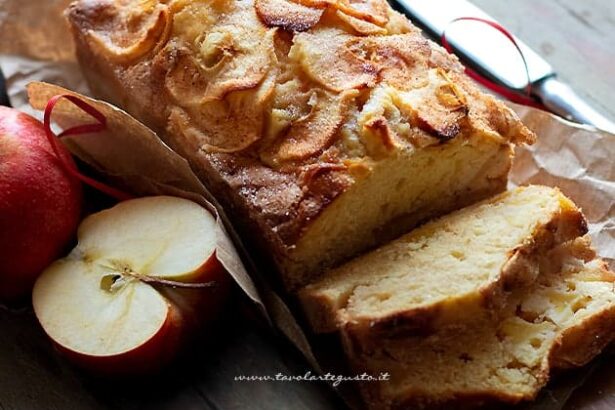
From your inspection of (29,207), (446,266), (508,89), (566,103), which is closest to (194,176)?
(29,207)

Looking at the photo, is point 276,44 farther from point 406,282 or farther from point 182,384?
point 182,384

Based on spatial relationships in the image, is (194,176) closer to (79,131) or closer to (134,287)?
(134,287)

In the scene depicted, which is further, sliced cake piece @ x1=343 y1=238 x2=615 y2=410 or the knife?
the knife

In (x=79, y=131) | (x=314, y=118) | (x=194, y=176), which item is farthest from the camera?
(x=79, y=131)

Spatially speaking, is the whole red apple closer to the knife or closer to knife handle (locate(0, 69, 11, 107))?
knife handle (locate(0, 69, 11, 107))

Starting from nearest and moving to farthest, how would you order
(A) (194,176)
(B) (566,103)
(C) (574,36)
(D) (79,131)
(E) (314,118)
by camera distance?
1. (E) (314,118)
2. (A) (194,176)
3. (D) (79,131)
4. (B) (566,103)
5. (C) (574,36)

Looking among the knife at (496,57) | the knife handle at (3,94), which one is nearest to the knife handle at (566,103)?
the knife at (496,57)

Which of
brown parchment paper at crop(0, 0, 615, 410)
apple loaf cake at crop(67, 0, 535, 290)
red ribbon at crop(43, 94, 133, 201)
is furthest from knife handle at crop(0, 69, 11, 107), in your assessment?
apple loaf cake at crop(67, 0, 535, 290)
